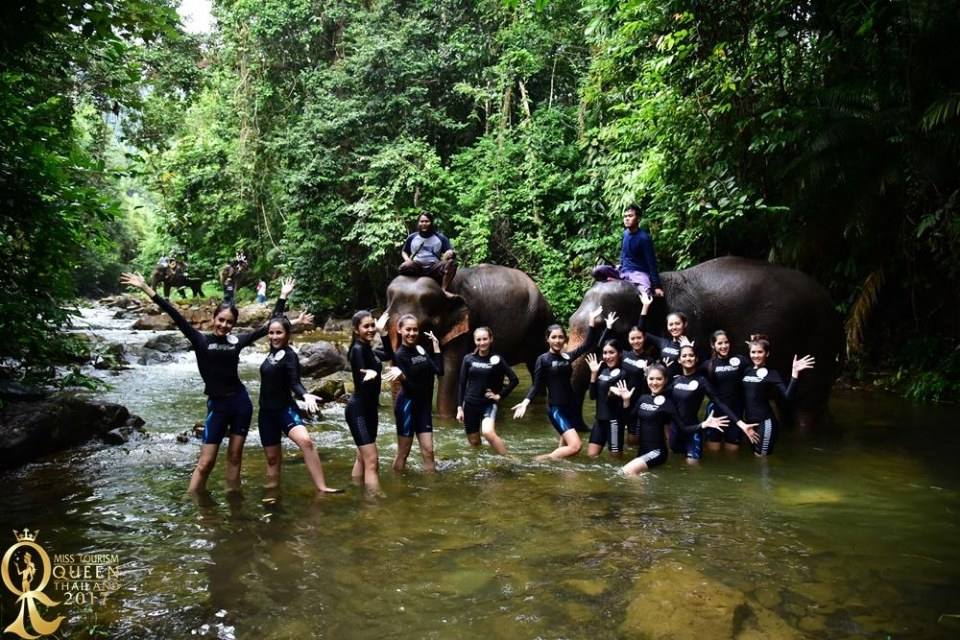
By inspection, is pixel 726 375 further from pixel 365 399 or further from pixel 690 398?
pixel 365 399

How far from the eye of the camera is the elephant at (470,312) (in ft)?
29.8

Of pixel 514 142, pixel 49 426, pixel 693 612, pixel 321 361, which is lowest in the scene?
pixel 693 612

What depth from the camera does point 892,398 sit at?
440 inches

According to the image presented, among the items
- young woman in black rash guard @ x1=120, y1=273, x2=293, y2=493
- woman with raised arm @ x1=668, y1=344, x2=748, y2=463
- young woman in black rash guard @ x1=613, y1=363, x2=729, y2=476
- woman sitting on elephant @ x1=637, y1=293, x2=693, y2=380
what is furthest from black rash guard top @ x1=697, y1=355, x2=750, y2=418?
young woman in black rash guard @ x1=120, y1=273, x2=293, y2=493

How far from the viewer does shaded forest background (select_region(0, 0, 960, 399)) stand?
816cm

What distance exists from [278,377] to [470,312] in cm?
422

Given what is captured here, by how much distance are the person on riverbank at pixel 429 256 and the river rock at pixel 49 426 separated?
13.4 feet

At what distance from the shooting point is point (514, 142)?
2025 centimetres

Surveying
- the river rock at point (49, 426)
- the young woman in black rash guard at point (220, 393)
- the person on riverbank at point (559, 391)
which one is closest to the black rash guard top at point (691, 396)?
the person on riverbank at point (559, 391)

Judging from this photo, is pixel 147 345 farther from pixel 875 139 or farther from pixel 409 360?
pixel 875 139

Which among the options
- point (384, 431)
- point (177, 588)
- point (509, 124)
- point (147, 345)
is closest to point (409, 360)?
point (384, 431)

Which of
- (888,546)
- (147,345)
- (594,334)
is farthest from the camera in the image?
(147,345)

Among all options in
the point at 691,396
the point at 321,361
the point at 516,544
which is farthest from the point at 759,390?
the point at 321,361

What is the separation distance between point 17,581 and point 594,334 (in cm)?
606
